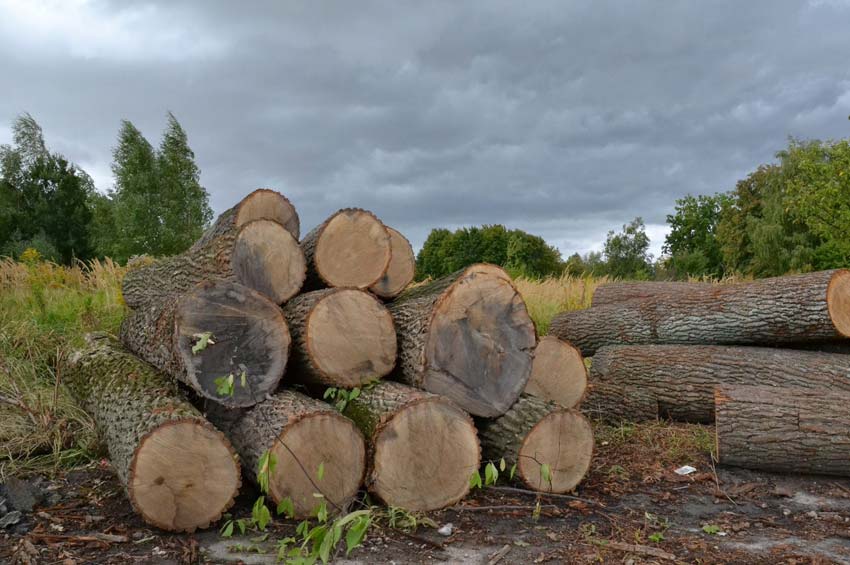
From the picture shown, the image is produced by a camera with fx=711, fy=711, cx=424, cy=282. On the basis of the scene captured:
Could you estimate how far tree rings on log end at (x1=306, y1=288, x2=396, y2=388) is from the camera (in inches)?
182

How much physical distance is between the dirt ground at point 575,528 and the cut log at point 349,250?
5.48 feet

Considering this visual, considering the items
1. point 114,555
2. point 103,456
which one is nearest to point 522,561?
point 114,555

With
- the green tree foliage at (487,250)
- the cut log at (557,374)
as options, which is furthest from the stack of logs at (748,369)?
the green tree foliage at (487,250)

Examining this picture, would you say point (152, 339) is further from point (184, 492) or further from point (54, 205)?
point (54, 205)

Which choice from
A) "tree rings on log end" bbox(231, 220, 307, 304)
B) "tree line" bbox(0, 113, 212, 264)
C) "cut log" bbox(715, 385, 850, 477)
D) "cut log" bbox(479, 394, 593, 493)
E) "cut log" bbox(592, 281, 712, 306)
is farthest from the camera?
"tree line" bbox(0, 113, 212, 264)

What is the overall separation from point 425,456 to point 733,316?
14.4ft

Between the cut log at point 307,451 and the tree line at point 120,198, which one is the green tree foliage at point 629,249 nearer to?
the tree line at point 120,198

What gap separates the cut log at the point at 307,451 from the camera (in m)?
4.22

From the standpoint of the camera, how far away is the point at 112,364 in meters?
5.78

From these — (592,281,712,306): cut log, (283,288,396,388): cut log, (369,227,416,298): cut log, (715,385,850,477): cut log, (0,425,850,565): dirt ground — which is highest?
(369,227,416,298): cut log

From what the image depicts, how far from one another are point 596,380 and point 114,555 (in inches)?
193

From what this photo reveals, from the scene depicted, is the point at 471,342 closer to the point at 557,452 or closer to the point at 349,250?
the point at 557,452

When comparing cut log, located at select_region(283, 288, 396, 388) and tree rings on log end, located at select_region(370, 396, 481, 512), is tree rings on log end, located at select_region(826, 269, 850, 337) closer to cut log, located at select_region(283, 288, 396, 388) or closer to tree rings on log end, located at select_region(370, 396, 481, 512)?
tree rings on log end, located at select_region(370, 396, 481, 512)

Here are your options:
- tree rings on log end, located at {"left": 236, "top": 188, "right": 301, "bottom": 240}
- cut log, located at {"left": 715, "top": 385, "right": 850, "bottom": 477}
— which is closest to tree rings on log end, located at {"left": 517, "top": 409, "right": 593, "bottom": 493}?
cut log, located at {"left": 715, "top": 385, "right": 850, "bottom": 477}
